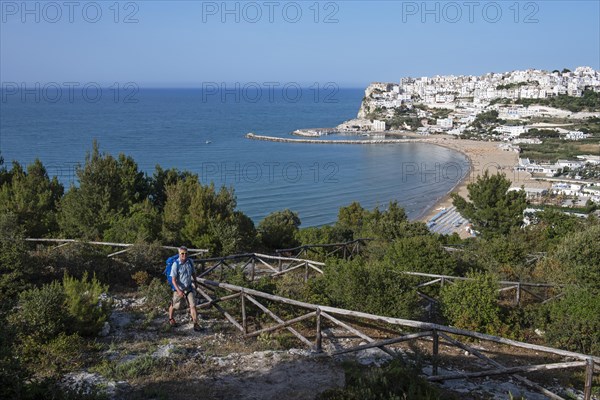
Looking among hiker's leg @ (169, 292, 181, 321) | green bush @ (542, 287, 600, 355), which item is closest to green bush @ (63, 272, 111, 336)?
hiker's leg @ (169, 292, 181, 321)

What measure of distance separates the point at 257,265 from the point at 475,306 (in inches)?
238

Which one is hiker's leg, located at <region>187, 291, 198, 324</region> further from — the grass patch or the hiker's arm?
the grass patch

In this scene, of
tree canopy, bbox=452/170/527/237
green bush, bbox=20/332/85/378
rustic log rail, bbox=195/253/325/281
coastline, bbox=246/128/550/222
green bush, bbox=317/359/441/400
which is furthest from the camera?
coastline, bbox=246/128/550/222

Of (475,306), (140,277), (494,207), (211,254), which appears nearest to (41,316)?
(140,277)

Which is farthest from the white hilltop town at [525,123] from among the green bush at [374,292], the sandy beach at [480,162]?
the green bush at [374,292]

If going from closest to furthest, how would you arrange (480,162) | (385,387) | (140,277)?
(385,387)
(140,277)
(480,162)

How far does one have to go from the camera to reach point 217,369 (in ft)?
18.3

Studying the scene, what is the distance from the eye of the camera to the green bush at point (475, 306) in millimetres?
7805

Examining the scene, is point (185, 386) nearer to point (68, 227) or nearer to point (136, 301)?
point (136, 301)

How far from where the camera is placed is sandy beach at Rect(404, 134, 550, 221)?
53.2 m

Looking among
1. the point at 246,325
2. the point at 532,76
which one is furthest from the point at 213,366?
the point at 532,76

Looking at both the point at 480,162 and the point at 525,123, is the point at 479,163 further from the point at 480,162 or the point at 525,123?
the point at 525,123

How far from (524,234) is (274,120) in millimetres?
120626

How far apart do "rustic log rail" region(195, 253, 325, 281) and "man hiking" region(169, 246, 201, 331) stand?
1.52 metres
